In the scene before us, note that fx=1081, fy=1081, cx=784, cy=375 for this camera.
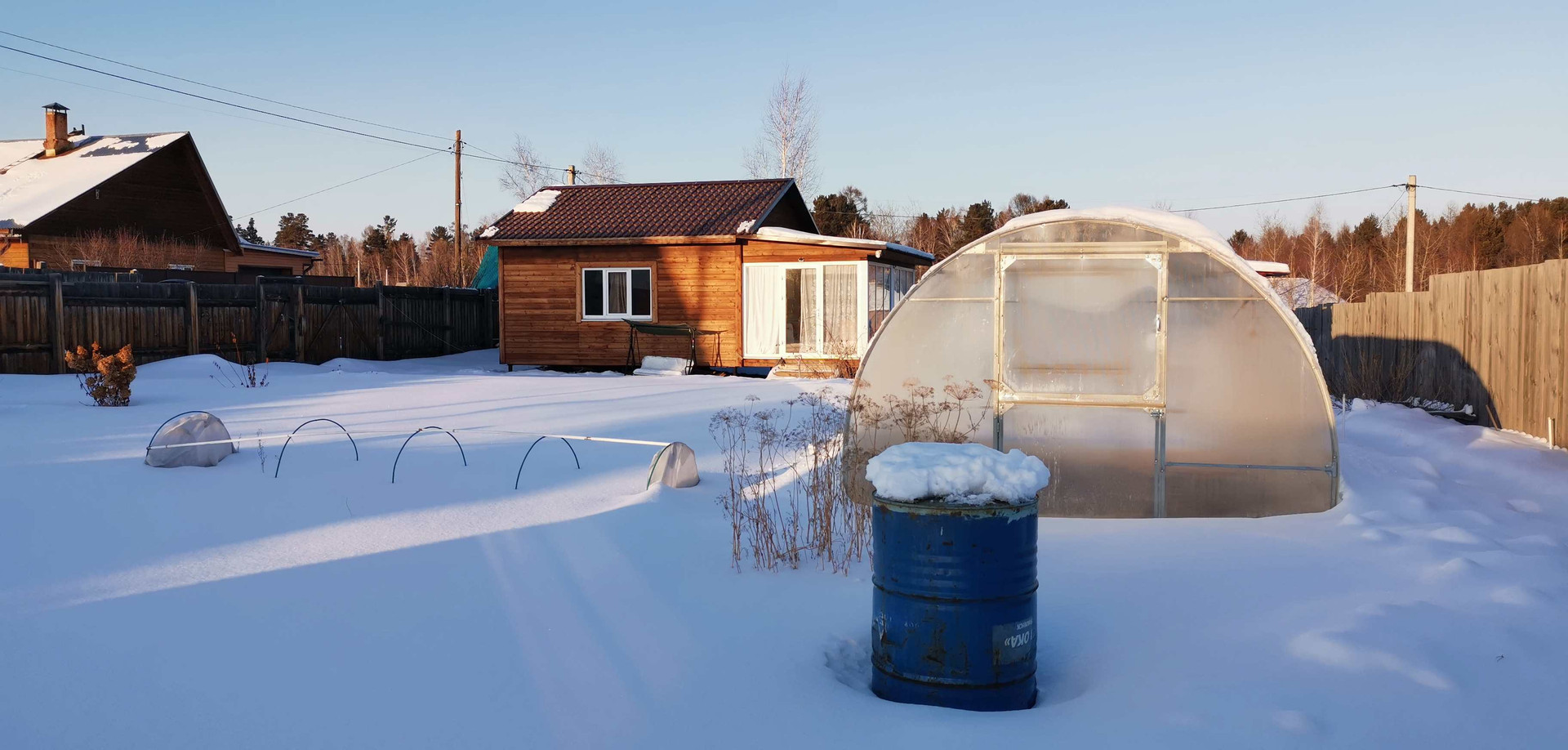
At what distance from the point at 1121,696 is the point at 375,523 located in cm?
495

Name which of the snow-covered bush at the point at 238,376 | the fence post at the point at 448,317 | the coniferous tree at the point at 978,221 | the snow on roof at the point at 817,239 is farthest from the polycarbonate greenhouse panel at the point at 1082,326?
the coniferous tree at the point at 978,221

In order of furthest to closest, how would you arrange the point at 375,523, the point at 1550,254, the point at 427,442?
1. the point at 1550,254
2. the point at 427,442
3. the point at 375,523

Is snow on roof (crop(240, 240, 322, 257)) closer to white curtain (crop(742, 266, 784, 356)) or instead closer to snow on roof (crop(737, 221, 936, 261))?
white curtain (crop(742, 266, 784, 356))

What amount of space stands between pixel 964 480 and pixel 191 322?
18318 mm

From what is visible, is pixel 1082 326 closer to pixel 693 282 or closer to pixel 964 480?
pixel 964 480

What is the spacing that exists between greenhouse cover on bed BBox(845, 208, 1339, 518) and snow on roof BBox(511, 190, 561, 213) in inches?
618

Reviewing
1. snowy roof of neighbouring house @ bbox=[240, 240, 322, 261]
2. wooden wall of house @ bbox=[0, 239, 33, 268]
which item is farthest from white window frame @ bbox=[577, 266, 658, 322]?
snowy roof of neighbouring house @ bbox=[240, 240, 322, 261]

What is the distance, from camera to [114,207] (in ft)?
92.1

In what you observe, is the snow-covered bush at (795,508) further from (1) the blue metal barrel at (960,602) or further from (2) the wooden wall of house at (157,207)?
(2) the wooden wall of house at (157,207)

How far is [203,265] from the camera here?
30.2 meters

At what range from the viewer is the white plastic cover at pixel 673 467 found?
26.7ft

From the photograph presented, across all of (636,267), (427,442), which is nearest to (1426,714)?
(427,442)

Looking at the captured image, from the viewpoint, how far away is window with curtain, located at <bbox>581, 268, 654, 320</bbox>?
68.3ft

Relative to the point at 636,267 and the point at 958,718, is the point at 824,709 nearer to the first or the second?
the point at 958,718
